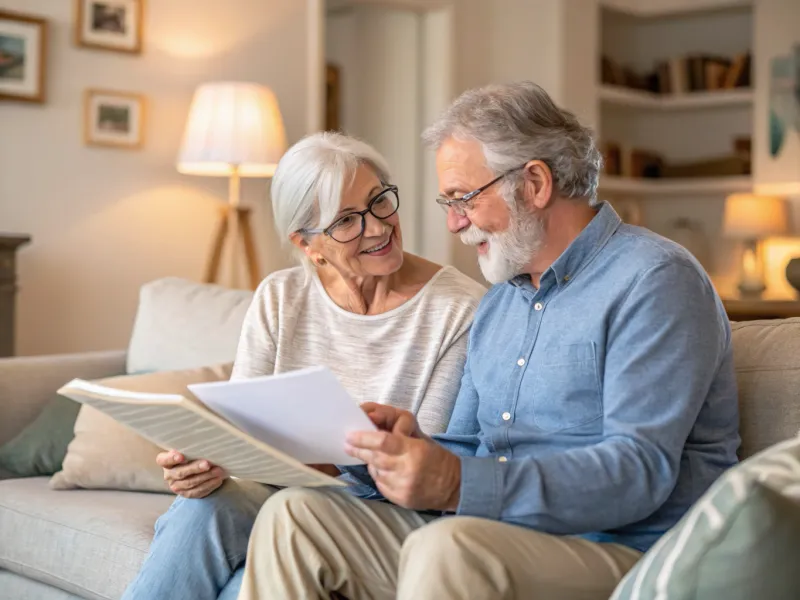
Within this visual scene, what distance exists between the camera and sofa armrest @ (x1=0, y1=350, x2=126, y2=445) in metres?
2.90

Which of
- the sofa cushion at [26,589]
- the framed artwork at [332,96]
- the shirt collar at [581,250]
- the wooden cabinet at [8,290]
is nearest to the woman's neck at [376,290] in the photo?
the shirt collar at [581,250]

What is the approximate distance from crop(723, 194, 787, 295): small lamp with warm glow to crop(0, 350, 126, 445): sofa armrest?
4211mm

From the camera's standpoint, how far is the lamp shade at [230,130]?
4.52 meters

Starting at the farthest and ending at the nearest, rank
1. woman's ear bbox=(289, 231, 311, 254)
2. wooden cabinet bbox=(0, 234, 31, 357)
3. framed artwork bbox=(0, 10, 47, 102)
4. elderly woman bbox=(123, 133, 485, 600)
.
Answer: framed artwork bbox=(0, 10, 47, 102) → wooden cabinet bbox=(0, 234, 31, 357) → woman's ear bbox=(289, 231, 311, 254) → elderly woman bbox=(123, 133, 485, 600)

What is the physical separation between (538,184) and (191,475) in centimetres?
73

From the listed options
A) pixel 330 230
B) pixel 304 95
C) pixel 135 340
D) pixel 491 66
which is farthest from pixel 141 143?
pixel 330 230

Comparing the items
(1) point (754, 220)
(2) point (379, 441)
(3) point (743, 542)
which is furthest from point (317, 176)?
(1) point (754, 220)

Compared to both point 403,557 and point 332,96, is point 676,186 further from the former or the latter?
point 403,557

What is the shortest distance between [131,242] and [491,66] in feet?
8.54

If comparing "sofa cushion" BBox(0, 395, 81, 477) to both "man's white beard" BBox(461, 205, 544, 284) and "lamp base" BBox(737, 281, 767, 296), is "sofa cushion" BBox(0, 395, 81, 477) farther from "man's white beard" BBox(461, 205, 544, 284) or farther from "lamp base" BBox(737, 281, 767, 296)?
"lamp base" BBox(737, 281, 767, 296)

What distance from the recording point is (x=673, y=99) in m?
7.00

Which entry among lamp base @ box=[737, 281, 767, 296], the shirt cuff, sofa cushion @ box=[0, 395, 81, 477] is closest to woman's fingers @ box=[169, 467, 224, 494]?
the shirt cuff

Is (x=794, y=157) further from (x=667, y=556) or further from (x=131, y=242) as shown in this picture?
(x=667, y=556)

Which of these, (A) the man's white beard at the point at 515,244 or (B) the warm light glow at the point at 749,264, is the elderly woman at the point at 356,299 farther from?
(B) the warm light glow at the point at 749,264
